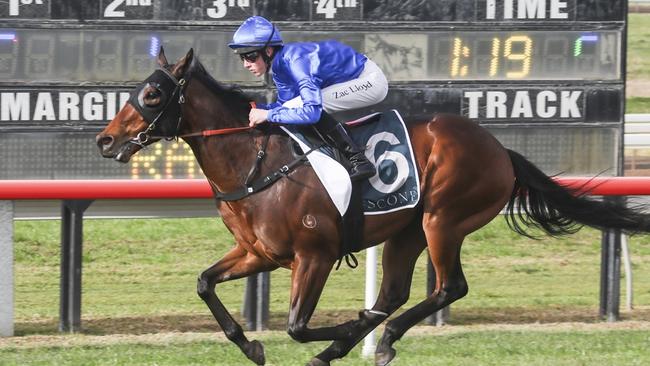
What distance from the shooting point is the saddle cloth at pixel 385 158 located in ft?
19.9

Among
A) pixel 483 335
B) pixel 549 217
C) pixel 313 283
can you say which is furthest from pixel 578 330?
pixel 313 283

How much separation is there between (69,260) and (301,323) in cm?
237

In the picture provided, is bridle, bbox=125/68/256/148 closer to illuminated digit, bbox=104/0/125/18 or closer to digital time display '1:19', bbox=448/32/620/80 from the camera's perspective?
illuminated digit, bbox=104/0/125/18

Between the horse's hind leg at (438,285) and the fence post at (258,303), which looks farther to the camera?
the fence post at (258,303)

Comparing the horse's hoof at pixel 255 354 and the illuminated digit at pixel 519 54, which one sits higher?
the illuminated digit at pixel 519 54

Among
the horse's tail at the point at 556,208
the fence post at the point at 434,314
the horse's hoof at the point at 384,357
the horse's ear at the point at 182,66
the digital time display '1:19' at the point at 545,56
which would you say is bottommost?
the fence post at the point at 434,314

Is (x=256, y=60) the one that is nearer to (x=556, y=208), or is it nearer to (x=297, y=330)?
(x=297, y=330)

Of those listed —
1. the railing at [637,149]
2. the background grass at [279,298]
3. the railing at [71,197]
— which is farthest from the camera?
the railing at [637,149]

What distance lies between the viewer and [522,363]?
6469 mm

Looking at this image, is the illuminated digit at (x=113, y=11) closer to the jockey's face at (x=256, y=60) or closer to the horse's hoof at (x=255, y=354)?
the jockey's face at (x=256, y=60)

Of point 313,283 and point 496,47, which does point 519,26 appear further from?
point 313,283

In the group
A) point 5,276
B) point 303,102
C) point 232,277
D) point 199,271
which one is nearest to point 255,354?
point 232,277

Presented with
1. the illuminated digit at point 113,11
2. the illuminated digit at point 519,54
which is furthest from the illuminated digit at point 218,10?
the illuminated digit at point 519,54

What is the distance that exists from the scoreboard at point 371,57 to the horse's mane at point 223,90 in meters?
1.78
